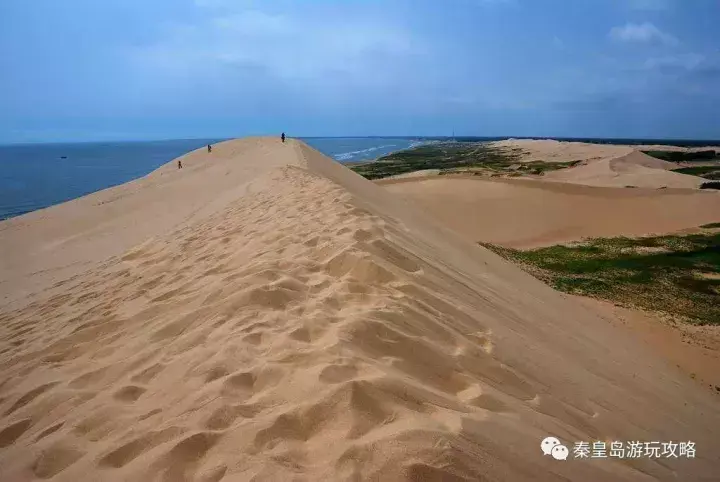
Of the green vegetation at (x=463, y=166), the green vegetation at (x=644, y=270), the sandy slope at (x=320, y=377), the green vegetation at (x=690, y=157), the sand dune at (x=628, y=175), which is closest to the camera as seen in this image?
the sandy slope at (x=320, y=377)

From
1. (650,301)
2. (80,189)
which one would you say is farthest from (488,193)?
(80,189)

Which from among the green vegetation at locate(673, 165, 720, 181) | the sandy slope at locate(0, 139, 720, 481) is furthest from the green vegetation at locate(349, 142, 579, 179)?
the sandy slope at locate(0, 139, 720, 481)

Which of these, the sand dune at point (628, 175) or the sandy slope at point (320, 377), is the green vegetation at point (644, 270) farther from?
the sand dune at point (628, 175)

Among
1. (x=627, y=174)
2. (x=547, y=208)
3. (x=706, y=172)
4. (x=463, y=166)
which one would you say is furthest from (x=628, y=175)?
(x=463, y=166)

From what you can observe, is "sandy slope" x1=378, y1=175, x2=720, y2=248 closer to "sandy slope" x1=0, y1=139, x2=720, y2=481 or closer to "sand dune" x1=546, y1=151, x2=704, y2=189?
"sand dune" x1=546, y1=151, x2=704, y2=189

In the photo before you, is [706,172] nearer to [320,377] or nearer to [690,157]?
[690,157]

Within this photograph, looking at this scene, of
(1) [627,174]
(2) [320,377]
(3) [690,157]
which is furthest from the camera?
(3) [690,157]

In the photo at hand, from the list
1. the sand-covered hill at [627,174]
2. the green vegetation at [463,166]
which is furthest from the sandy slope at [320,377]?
the green vegetation at [463,166]
